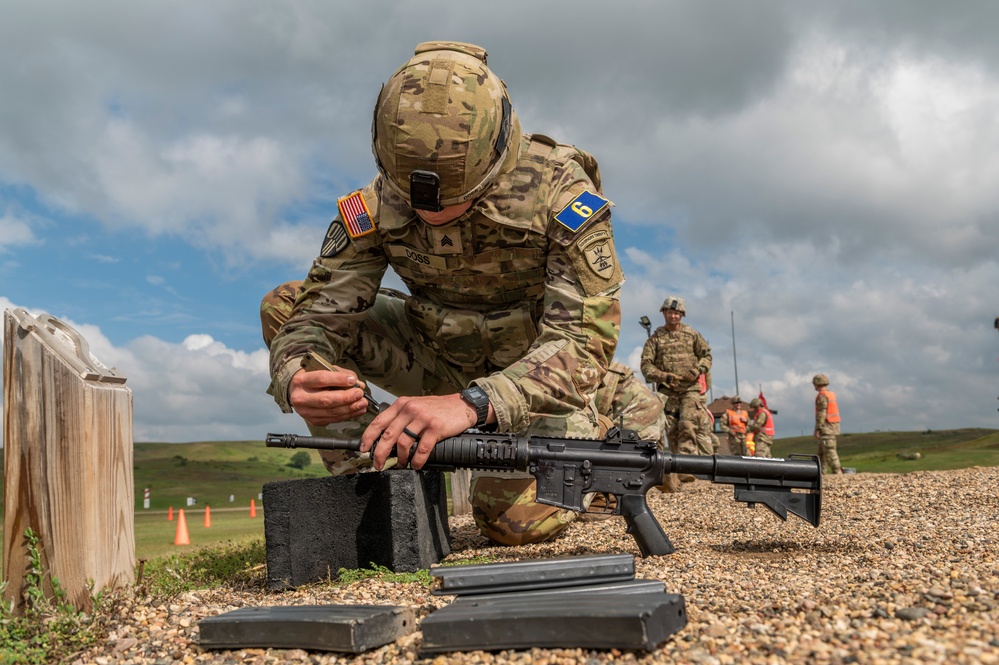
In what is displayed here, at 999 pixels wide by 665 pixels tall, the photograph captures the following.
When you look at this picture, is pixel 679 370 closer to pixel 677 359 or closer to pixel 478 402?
pixel 677 359

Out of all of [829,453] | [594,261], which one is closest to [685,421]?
[829,453]

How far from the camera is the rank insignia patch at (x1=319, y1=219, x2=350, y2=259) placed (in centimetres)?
518

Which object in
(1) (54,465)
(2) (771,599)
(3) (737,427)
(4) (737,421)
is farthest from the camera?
(4) (737,421)

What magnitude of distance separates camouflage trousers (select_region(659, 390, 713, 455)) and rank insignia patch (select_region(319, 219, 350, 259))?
1009 centimetres

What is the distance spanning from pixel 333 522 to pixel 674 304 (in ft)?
36.7

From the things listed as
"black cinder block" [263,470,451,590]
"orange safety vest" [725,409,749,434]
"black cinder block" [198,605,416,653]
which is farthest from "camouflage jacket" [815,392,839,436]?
"black cinder block" [198,605,416,653]

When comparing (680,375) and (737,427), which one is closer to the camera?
(680,375)

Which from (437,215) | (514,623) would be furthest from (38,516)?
(437,215)

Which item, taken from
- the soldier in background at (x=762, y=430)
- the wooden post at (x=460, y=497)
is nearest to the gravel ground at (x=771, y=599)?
the wooden post at (x=460, y=497)

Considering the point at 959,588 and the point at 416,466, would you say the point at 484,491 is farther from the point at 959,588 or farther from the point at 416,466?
the point at 959,588

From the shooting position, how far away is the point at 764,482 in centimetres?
447

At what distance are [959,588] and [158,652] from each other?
293 centimetres

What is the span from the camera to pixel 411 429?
388 cm

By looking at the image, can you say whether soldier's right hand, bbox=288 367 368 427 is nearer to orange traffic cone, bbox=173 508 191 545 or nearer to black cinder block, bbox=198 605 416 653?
black cinder block, bbox=198 605 416 653
